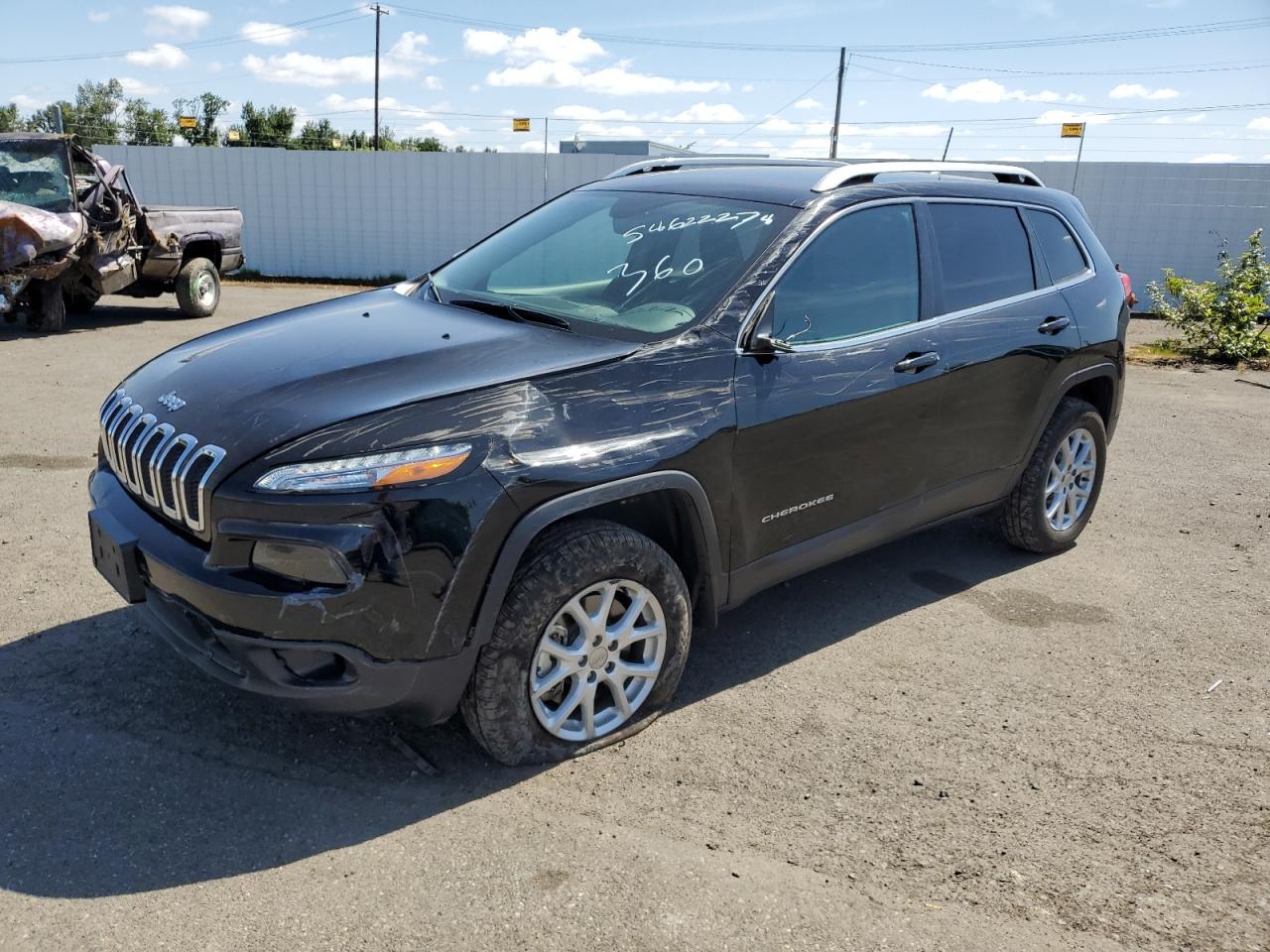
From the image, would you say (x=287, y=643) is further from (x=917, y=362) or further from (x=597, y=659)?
(x=917, y=362)

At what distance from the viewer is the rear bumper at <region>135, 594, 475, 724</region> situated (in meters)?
2.80

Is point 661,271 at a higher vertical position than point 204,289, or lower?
higher

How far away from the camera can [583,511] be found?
10.4ft

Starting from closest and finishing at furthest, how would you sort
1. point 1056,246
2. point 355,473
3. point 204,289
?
point 355,473 < point 1056,246 < point 204,289

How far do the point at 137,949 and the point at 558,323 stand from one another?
2246mm

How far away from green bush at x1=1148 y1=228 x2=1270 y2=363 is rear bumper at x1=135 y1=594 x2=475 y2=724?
1207 cm

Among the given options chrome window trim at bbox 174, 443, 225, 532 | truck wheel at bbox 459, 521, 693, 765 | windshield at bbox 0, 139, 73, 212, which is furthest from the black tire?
windshield at bbox 0, 139, 73, 212

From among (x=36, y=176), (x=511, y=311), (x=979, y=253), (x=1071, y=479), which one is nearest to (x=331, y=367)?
(x=511, y=311)

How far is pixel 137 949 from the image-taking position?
8.06 feet

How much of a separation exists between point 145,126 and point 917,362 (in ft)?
222

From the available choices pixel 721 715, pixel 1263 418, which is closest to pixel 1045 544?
pixel 721 715

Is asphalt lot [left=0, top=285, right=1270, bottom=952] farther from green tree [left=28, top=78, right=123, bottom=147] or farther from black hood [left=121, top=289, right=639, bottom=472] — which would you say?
green tree [left=28, top=78, right=123, bottom=147]

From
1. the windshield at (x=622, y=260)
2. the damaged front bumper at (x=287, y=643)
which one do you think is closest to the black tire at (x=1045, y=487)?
the windshield at (x=622, y=260)

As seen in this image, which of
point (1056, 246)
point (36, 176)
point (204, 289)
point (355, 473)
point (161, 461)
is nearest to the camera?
point (355, 473)
